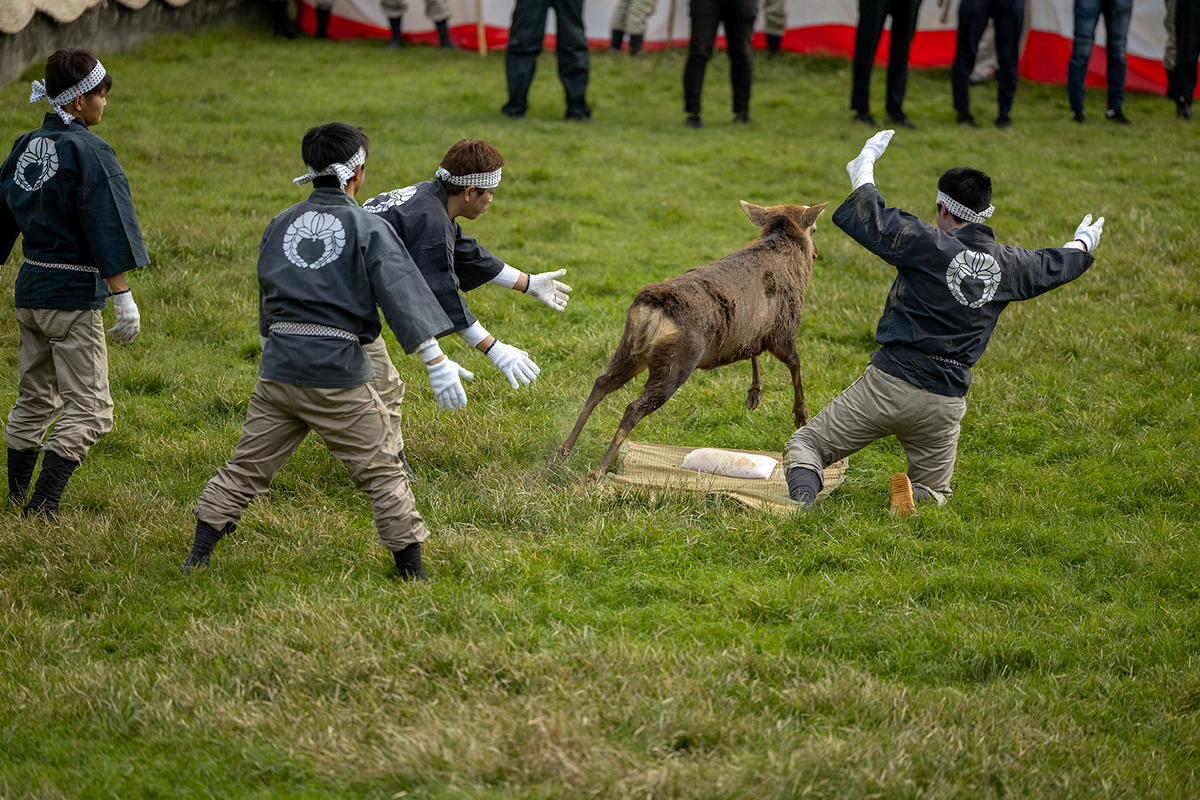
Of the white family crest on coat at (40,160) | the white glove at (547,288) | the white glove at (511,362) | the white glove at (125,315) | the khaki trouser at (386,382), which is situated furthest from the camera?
the white glove at (547,288)

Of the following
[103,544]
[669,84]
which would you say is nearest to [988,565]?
[103,544]

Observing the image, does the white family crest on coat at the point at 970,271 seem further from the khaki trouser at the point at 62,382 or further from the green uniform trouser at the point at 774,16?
the green uniform trouser at the point at 774,16

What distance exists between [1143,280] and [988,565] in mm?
5123

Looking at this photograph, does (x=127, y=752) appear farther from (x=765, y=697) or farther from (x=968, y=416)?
(x=968, y=416)

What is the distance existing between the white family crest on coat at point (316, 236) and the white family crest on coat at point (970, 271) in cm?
273

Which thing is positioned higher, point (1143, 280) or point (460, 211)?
point (460, 211)

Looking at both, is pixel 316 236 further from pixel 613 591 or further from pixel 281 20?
pixel 281 20

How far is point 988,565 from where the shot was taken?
14.5 ft

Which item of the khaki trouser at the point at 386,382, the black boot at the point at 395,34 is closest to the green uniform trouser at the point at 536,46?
the black boot at the point at 395,34

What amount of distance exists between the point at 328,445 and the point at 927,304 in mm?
2795

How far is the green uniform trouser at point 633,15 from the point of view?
17.0m

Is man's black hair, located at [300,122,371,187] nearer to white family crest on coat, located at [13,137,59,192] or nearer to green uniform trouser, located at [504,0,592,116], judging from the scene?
white family crest on coat, located at [13,137,59,192]

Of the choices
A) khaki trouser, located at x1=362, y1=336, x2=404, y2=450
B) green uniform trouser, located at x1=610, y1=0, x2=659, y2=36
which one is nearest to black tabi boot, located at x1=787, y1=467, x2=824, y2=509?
khaki trouser, located at x1=362, y1=336, x2=404, y2=450

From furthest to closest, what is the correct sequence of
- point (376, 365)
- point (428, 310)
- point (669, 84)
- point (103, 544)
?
point (669, 84)
point (376, 365)
point (103, 544)
point (428, 310)
